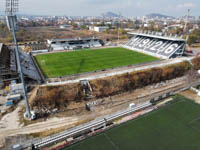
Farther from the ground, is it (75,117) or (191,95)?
(191,95)

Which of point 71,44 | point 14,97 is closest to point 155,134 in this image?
point 14,97

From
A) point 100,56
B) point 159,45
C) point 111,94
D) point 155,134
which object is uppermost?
point 159,45

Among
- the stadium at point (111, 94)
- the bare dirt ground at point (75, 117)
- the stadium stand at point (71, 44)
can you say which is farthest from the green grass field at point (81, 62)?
the bare dirt ground at point (75, 117)

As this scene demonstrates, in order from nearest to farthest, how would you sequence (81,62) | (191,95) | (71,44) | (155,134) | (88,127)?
(155,134) → (88,127) → (191,95) → (81,62) → (71,44)

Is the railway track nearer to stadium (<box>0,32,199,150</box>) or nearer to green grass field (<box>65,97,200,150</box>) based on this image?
stadium (<box>0,32,199,150</box>)

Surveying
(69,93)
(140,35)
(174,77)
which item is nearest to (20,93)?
(69,93)

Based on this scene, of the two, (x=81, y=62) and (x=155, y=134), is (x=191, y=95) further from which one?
(x=81, y=62)

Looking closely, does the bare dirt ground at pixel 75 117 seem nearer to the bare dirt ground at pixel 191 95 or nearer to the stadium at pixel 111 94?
the stadium at pixel 111 94
